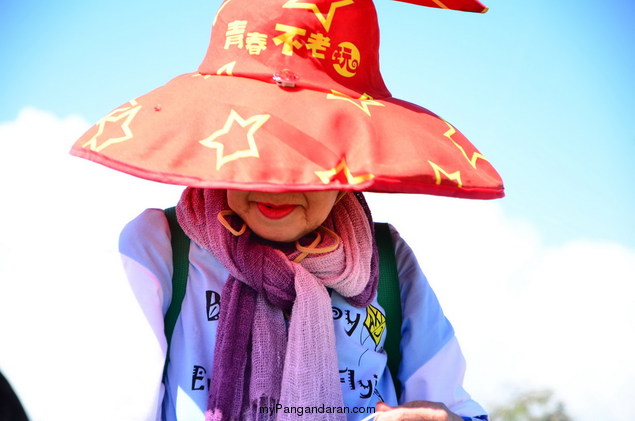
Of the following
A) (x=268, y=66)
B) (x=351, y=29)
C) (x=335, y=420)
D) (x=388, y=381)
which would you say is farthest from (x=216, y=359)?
(x=351, y=29)

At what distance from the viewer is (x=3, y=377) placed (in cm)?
99

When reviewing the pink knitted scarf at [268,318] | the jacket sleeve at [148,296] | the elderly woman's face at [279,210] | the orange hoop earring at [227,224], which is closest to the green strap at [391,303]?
the pink knitted scarf at [268,318]

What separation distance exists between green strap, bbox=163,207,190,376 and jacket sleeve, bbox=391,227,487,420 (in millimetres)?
518

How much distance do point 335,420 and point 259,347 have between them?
0.69 feet

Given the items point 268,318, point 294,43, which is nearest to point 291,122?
point 294,43

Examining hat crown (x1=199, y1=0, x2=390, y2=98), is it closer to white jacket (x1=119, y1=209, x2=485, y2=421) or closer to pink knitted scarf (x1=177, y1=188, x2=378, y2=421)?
pink knitted scarf (x1=177, y1=188, x2=378, y2=421)

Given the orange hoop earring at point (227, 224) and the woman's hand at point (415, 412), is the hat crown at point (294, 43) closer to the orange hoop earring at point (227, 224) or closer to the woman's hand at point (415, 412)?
the orange hoop earring at point (227, 224)

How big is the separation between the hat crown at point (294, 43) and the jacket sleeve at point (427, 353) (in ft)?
1.57

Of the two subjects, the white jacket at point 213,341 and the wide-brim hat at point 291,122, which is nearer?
the wide-brim hat at point 291,122

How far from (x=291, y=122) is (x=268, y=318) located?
A: 0.44 m

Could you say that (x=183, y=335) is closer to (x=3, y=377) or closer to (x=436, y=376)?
(x=436, y=376)

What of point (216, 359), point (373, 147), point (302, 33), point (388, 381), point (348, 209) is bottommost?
point (388, 381)

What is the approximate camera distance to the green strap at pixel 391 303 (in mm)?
2000

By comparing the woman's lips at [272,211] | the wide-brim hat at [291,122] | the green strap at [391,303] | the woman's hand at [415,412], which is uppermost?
the wide-brim hat at [291,122]
